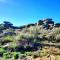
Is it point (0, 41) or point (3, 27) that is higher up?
point (3, 27)

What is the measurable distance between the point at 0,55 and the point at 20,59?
4.78 metres

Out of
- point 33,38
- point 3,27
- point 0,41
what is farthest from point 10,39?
point 3,27

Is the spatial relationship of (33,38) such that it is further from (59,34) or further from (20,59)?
(20,59)

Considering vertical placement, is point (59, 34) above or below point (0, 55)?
above

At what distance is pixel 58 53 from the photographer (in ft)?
65.5

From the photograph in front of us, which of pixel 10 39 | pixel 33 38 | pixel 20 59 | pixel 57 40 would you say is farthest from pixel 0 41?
pixel 20 59

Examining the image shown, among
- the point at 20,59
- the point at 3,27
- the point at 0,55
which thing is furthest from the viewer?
the point at 3,27

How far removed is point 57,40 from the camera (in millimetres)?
29766

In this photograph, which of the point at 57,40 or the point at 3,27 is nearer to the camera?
the point at 57,40

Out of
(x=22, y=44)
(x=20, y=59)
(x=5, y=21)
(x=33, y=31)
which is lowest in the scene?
(x=20, y=59)

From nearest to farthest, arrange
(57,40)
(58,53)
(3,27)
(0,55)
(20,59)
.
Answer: (20,59) → (58,53) → (0,55) → (57,40) → (3,27)

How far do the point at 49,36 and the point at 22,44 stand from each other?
7518 millimetres

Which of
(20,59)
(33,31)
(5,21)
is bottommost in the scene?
(20,59)

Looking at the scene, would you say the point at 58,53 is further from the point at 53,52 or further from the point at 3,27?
the point at 3,27
